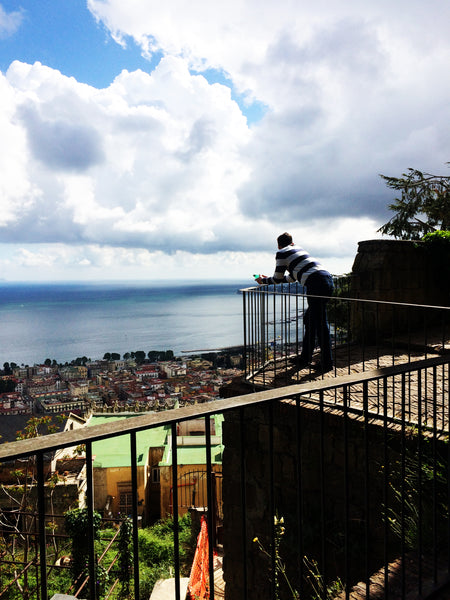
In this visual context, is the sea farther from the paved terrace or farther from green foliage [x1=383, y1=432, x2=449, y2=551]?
green foliage [x1=383, y1=432, x2=449, y2=551]

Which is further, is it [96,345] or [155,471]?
[96,345]

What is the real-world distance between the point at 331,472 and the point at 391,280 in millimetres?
5927

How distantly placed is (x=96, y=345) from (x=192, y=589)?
312 ft

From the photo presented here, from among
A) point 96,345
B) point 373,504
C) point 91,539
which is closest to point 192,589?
point 373,504

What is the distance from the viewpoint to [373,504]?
495 centimetres

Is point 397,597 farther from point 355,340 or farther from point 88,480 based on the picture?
point 355,340

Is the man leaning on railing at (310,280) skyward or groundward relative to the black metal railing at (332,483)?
skyward

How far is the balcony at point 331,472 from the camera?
2.18 meters

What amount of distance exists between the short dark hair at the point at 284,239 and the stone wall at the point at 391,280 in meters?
3.85

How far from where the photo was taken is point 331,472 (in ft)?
17.8

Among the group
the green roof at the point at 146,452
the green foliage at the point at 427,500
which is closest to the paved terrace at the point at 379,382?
the green foliage at the point at 427,500

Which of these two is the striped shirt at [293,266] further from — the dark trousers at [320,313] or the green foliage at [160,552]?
the green foliage at [160,552]

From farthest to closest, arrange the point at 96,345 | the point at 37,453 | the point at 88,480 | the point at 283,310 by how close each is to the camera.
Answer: the point at 96,345 → the point at 283,310 → the point at 88,480 → the point at 37,453

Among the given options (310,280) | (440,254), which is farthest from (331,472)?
(440,254)
